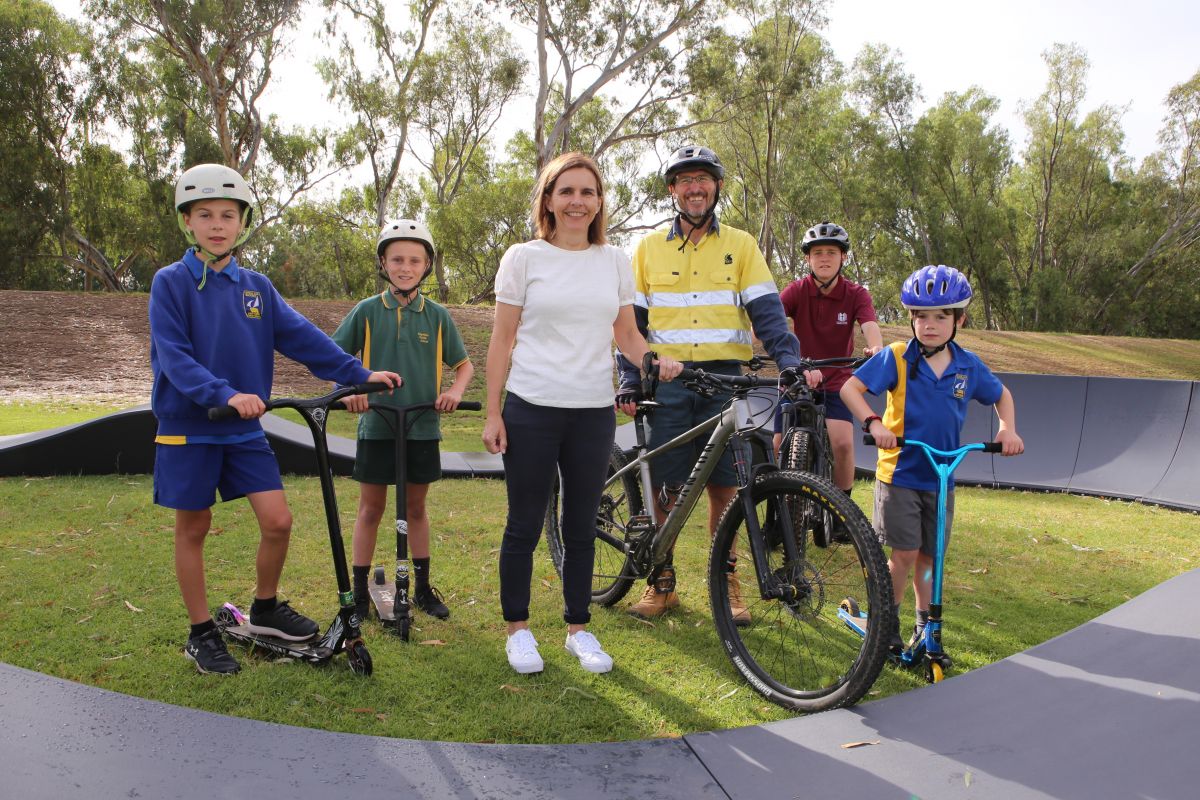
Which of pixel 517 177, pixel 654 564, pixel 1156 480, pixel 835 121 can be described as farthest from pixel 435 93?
pixel 654 564

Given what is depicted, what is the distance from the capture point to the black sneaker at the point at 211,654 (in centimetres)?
312

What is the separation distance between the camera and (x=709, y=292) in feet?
12.9

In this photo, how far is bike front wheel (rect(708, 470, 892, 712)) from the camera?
2.62m

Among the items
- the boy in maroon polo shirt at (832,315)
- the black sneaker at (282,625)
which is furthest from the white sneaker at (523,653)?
the boy in maroon polo shirt at (832,315)

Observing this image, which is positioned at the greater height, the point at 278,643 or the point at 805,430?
the point at 805,430

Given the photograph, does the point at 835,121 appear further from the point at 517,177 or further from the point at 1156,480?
the point at 1156,480

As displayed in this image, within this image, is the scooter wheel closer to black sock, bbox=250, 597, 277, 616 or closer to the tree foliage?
black sock, bbox=250, 597, 277, 616

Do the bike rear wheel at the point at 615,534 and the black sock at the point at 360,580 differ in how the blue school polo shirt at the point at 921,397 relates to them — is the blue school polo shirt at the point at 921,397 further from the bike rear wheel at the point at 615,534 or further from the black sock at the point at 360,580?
the black sock at the point at 360,580

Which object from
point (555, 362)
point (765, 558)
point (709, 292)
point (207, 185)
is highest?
point (207, 185)

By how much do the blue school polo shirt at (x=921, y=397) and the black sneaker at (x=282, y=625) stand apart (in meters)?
2.37

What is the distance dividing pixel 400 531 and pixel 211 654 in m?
0.81

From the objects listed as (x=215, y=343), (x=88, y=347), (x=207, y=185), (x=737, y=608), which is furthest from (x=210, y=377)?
(x=88, y=347)

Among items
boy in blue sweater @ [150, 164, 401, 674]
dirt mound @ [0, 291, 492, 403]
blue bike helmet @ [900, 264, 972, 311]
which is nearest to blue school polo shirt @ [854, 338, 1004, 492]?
blue bike helmet @ [900, 264, 972, 311]

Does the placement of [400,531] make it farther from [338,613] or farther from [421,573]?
[421,573]
